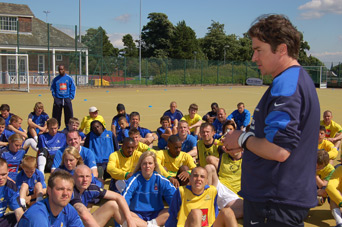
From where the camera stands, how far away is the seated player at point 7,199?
433 centimetres

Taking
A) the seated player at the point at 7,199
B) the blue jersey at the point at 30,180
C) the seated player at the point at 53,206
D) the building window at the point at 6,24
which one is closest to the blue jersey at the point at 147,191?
the seated player at the point at 7,199

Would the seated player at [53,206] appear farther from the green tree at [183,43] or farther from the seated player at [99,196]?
the green tree at [183,43]

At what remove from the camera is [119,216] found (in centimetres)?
449

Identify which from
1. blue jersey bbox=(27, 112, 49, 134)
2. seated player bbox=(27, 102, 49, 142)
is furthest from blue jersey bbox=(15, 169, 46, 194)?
blue jersey bbox=(27, 112, 49, 134)

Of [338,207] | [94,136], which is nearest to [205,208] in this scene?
[338,207]

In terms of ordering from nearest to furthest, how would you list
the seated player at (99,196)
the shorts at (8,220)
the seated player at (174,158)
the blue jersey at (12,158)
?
the shorts at (8,220) < the seated player at (99,196) < the seated player at (174,158) < the blue jersey at (12,158)

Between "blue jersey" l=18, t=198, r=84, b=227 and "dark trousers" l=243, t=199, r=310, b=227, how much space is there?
1996mm

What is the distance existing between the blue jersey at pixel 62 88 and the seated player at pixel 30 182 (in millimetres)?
6094

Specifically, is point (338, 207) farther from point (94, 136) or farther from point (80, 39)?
point (80, 39)

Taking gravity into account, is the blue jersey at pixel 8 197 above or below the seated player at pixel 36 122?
below

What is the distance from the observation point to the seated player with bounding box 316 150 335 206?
18.0ft

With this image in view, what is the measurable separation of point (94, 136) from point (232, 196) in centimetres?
337

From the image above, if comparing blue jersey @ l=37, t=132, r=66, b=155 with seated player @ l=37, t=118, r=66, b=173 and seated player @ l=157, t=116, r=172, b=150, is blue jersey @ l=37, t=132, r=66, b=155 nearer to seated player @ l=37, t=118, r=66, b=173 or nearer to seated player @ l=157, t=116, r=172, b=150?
seated player @ l=37, t=118, r=66, b=173

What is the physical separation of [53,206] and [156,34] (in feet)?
216
